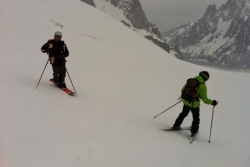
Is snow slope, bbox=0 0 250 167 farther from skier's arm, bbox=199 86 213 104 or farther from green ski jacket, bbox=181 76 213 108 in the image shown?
skier's arm, bbox=199 86 213 104

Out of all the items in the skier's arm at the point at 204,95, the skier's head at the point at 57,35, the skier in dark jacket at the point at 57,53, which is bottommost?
the skier's arm at the point at 204,95

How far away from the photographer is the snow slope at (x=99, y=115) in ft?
Answer: 17.0

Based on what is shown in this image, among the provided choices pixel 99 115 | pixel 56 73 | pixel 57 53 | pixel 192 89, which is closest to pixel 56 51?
pixel 57 53

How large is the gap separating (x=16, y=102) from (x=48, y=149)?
258 centimetres

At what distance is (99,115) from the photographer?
762 centimetres

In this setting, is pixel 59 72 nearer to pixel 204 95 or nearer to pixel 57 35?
pixel 57 35

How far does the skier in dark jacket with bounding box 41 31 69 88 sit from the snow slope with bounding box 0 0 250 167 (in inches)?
24.4

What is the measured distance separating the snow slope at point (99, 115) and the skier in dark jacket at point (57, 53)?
62 centimetres

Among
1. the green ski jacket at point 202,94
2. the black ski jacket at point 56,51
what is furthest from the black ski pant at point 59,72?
the green ski jacket at point 202,94

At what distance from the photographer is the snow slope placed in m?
5.18

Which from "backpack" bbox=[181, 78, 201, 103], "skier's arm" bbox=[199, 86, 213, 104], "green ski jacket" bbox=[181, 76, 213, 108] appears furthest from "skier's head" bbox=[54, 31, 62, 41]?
"skier's arm" bbox=[199, 86, 213, 104]

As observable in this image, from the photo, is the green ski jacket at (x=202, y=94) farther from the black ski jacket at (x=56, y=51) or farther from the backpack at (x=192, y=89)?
the black ski jacket at (x=56, y=51)

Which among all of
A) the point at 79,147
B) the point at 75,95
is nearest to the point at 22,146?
the point at 79,147

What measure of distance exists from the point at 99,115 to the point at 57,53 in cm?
340
